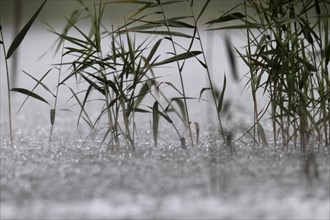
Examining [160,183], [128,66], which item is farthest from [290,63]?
[160,183]

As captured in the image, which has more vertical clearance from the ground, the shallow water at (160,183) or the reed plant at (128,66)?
the reed plant at (128,66)

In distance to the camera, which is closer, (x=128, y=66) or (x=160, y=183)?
(x=160, y=183)

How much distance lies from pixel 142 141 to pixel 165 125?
38cm

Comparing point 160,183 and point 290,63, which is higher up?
point 290,63

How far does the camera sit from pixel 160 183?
1.38 m

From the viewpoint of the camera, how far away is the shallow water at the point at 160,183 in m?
1.20

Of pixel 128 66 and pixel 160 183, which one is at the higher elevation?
pixel 128 66

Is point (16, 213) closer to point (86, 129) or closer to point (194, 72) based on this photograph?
point (86, 129)

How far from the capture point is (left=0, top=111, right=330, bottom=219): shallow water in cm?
120

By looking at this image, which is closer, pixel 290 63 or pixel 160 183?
pixel 160 183

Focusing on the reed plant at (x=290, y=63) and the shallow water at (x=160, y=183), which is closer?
the shallow water at (x=160, y=183)

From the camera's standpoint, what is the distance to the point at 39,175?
1490 millimetres

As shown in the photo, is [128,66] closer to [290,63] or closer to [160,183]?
[290,63]

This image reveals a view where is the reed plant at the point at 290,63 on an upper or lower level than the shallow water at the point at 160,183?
upper
